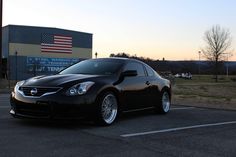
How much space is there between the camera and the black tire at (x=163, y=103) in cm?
1172

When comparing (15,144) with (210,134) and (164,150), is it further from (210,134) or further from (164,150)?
(210,134)

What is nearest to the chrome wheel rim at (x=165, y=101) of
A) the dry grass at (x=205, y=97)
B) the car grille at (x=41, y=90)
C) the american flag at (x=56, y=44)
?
the dry grass at (x=205, y=97)

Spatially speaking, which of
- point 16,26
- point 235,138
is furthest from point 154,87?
point 16,26

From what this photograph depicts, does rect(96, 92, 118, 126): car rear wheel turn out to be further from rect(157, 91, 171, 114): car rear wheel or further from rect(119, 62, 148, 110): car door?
rect(157, 91, 171, 114): car rear wheel

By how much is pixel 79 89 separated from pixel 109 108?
3.31 ft

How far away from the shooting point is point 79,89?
8688 mm

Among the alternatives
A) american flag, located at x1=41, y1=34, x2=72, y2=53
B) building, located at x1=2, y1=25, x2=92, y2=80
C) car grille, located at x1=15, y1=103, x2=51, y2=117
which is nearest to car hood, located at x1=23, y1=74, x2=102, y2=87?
car grille, located at x1=15, y1=103, x2=51, y2=117

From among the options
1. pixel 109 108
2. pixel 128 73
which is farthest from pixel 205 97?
pixel 109 108

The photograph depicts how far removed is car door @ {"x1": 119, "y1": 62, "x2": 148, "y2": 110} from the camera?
9.98 meters

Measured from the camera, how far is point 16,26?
66.4 meters

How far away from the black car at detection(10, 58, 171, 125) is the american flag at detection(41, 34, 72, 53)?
5920 cm

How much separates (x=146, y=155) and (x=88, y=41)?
69.2m

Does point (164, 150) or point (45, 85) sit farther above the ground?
point (45, 85)

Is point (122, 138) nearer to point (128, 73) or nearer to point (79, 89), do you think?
point (79, 89)
